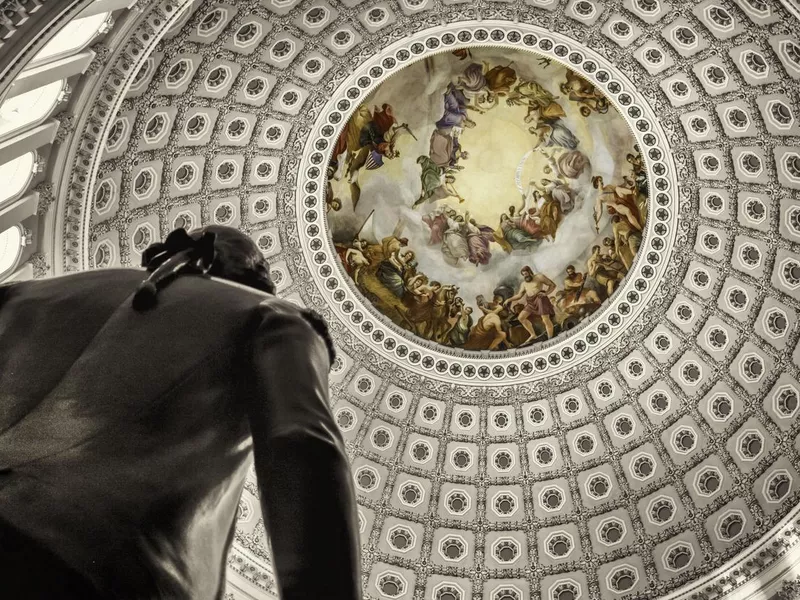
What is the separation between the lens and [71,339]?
2.98 meters

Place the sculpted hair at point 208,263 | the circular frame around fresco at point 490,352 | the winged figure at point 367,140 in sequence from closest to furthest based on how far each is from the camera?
the sculpted hair at point 208,263 < the circular frame around fresco at point 490,352 < the winged figure at point 367,140

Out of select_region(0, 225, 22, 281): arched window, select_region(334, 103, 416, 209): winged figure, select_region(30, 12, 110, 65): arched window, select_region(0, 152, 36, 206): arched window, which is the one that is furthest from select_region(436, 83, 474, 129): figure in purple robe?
select_region(0, 225, 22, 281): arched window

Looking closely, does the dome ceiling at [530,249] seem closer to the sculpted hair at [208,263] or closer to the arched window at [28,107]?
the arched window at [28,107]

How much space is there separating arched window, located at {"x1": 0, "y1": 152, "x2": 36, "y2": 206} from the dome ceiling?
3115 millimetres

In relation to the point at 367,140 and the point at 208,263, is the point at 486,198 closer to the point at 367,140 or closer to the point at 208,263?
the point at 367,140

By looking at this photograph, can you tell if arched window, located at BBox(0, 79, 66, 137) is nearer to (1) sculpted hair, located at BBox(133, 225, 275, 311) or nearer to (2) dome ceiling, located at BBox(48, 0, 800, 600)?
(2) dome ceiling, located at BBox(48, 0, 800, 600)

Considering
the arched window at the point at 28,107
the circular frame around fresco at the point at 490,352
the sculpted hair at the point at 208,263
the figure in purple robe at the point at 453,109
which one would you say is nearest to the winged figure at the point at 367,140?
the figure in purple robe at the point at 453,109

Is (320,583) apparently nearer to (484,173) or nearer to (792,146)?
(792,146)

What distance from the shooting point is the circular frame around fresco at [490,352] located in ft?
67.7

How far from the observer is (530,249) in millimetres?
25266

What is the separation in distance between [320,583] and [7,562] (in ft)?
2.67

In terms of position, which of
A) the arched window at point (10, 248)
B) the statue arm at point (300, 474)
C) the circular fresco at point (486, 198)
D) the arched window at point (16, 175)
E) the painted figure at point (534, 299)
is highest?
the statue arm at point (300, 474)

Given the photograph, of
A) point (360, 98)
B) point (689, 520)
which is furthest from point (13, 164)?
point (689, 520)

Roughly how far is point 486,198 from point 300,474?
76.6 ft
